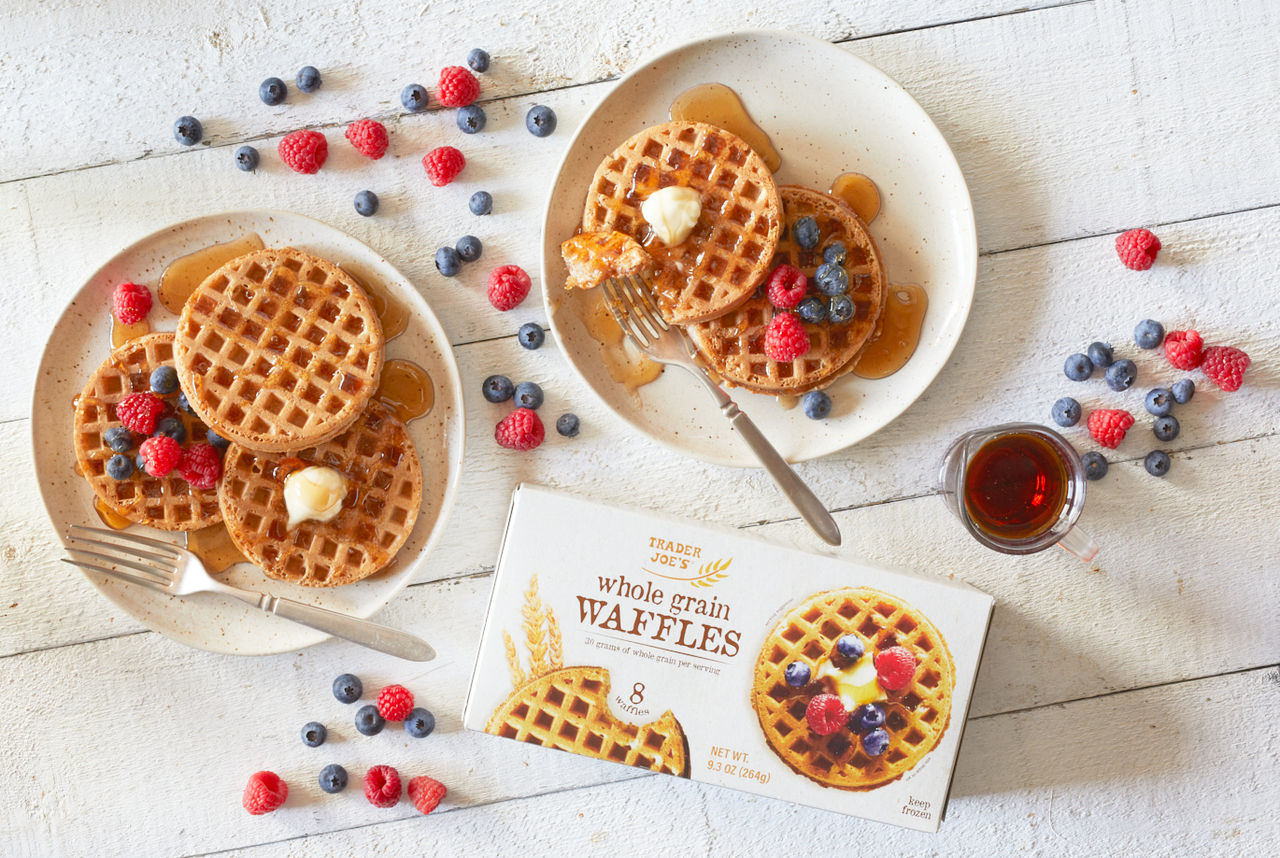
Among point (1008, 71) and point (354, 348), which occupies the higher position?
point (1008, 71)

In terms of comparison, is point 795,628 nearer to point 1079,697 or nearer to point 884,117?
point 1079,697

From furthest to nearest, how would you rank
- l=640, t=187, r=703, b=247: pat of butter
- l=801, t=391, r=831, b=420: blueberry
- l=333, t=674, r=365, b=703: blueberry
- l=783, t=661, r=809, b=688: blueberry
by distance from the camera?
l=333, t=674, r=365, b=703: blueberry < l=801, t=391, r=831, b=420: blueberry < l=640, t=187, r=703, b=247: pat of butter < l=783, t=661, r=809, b=688: blueberry

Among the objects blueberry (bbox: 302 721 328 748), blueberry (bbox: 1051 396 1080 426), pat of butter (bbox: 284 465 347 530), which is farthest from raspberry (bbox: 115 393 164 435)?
blueberry (bbox: 1051 396 1080 426)

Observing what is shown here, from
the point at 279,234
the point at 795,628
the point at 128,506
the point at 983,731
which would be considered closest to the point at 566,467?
the point at 795,628

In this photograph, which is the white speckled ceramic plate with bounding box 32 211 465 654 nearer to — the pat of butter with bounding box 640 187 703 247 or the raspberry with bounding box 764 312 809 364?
the pat of butter with bounding box 640 187 703 247

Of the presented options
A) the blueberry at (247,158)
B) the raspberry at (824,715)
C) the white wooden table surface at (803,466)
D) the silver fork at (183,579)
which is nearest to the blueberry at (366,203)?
the white wooden table surface at (803,466)

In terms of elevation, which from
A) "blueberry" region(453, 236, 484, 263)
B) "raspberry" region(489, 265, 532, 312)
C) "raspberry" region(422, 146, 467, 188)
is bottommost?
"raspberry" region(489, 265, 532, 312)

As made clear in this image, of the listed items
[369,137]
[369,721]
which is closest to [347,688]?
[369,721]

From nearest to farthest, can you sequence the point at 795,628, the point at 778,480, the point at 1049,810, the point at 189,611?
1. the point at 795,628
2. the point at 778,480
3. the point at 189,611
4. the point at 1049,810
